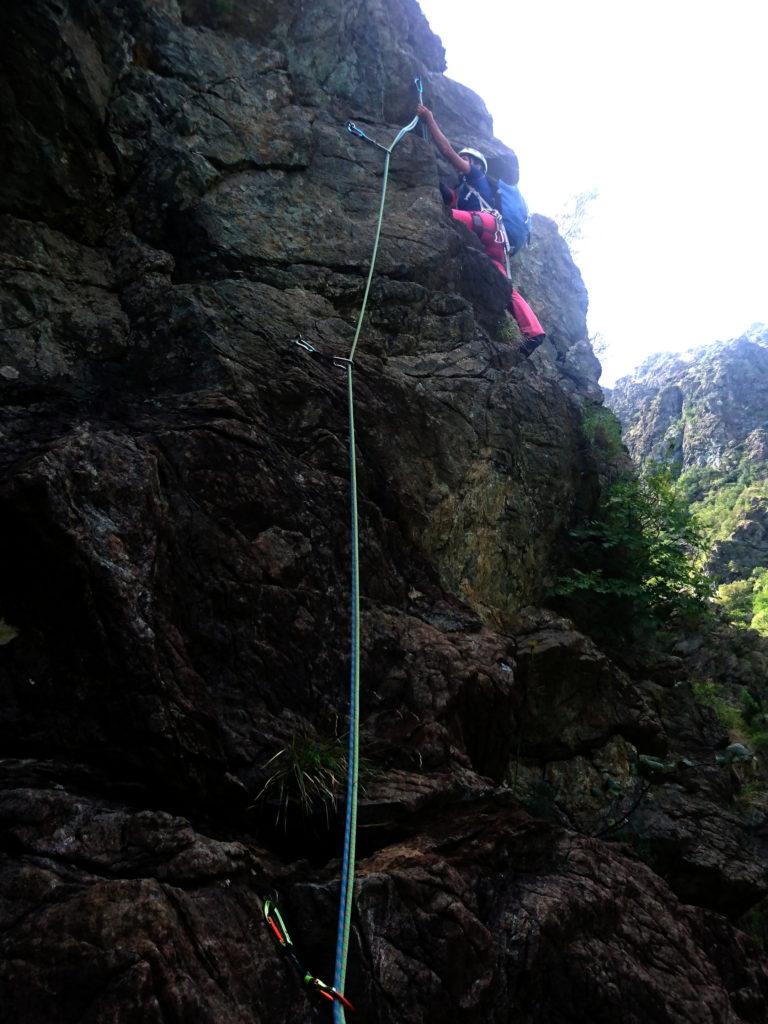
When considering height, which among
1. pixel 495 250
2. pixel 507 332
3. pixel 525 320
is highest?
pixel 495 250

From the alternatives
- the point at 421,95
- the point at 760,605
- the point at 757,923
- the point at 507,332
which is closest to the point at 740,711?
the point at 757,923

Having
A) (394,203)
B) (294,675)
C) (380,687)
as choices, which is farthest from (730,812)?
(394,203)

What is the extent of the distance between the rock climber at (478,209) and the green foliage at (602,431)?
1.43 meters

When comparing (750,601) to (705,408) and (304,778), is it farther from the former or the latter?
(705,408)

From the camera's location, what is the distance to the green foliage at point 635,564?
8.26 metres

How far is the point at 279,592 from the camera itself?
15.3 ft

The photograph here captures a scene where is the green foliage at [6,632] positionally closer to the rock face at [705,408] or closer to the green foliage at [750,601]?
the green foliage at [750,601]

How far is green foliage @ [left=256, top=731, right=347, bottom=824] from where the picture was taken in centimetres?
364

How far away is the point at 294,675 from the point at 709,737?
603cm

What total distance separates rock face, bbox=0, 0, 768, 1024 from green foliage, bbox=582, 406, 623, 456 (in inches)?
10.9

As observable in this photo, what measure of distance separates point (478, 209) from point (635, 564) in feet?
21.1

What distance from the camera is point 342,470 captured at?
5.73 m

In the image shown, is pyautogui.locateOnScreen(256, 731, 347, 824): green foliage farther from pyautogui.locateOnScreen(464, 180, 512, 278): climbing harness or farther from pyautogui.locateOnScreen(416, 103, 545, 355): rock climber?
pyautogui.locateOnScreen(464, 180, 512, 278): climbing harness

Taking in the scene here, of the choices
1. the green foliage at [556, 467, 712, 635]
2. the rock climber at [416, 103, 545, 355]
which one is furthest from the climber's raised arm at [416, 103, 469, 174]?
the green foliage at [556, 467, 712, 635]
